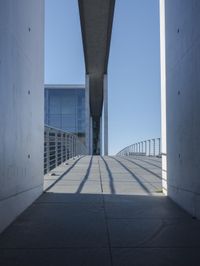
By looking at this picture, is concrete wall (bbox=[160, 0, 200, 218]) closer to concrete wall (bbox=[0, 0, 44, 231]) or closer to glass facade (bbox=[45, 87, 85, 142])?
concrete wall (bbox=[0, 0, 44, 231])

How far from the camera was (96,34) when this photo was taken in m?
35.4

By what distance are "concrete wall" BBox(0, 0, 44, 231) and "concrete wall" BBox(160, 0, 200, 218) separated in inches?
103

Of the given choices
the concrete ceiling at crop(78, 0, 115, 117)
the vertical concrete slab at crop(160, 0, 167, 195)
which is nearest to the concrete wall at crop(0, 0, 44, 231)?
the vertical concrete slab at crop(160, 0, 167, 195)

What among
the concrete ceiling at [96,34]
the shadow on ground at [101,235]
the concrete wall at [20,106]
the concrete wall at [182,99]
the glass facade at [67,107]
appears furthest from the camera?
the glass facade at [67,107]

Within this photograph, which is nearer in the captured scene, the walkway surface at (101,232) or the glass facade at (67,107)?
the walkway surface at (101,232)

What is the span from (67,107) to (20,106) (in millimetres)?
61468

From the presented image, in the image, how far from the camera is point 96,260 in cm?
459

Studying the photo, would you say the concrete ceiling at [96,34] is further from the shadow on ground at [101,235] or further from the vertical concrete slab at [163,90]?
the shadow on ground at [101,235]

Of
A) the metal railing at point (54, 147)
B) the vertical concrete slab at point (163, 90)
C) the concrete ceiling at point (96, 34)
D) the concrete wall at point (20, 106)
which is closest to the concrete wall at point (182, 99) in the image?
the vertical concrete slab at point (163, 90)

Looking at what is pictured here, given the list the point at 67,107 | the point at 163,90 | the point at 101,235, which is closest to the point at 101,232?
the point at 101,235

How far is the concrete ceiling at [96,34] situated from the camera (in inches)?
1083

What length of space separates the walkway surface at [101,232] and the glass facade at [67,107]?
57.3 metres

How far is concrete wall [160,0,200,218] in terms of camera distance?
6887mm

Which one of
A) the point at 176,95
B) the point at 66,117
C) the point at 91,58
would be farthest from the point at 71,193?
the point at 66,117
